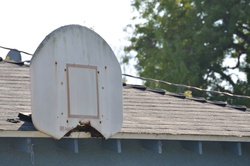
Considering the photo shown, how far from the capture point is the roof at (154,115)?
46.7 feet

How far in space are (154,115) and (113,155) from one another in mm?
1326

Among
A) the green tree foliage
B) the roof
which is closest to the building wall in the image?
the roof

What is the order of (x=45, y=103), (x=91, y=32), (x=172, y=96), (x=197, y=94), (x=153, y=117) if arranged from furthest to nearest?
(x=197, y=94) → (x=172, y=96) → (x=153, y=117) → (x=91, y=32) → (x=45, y=103)

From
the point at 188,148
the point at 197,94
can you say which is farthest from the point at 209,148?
the point at 197,94

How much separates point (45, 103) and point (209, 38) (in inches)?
1136

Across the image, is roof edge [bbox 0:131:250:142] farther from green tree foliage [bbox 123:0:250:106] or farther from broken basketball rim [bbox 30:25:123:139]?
green tree foliage [bbox 123:0:250:106]

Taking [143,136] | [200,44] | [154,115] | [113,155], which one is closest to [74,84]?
[143,136]

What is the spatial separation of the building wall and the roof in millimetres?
395

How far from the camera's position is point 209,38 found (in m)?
41.8

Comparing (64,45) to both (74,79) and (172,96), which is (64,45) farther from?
(172,96)

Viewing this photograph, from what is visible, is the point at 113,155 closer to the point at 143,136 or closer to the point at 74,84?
the point at 143,136

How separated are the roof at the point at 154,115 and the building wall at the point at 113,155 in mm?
395

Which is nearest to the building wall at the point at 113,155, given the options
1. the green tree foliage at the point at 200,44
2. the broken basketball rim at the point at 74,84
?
the broken basketball rim at the point at 74,84

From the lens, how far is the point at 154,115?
635 inches
